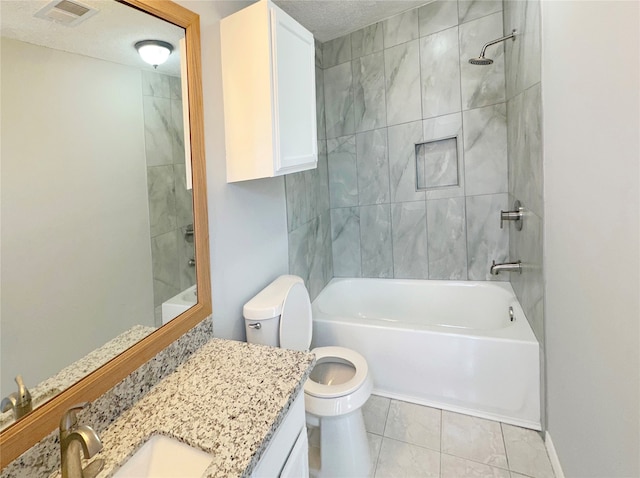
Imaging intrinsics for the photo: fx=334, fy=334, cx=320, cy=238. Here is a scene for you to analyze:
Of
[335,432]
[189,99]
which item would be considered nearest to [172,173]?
[189,99]

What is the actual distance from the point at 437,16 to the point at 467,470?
285 cm

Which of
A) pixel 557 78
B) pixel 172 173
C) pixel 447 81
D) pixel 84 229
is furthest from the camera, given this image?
pixel 447 81

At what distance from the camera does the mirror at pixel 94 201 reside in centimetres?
Result: 78

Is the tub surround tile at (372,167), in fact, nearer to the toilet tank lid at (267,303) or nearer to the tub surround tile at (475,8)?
the tub surround tile at (475,8)

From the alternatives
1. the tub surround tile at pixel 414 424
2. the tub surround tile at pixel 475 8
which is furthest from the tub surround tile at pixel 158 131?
the tub surround tile at pixel 475 8

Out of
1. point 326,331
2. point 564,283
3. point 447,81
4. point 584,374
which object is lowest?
point 326,331

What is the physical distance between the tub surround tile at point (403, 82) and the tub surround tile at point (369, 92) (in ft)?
0.16

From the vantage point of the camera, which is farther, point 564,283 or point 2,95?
point 564,283

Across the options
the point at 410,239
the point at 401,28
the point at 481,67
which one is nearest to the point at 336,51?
the point at 401,28

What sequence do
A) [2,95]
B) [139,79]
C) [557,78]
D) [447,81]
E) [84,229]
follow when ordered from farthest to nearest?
[447,81] < [557,78] < [139,79] < [84,229] < [2,95]

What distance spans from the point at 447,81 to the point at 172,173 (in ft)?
7.04

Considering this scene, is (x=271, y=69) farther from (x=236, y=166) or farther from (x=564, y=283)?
(x=564, y=283)

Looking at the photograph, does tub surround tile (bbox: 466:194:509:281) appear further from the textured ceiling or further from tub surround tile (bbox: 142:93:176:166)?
tub surround tile (bbox: 142:93:176:166)

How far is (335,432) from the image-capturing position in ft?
5.17
